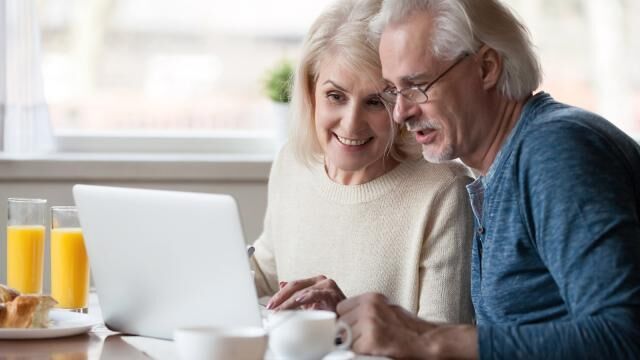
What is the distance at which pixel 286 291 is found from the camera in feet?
5.89

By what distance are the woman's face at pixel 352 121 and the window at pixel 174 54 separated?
54.9 inches

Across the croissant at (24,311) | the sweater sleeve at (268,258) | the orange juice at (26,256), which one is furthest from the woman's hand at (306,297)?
the sweater sleeve at (268,258)

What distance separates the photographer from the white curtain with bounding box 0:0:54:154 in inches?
127

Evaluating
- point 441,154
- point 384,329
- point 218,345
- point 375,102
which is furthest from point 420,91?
point 218,345

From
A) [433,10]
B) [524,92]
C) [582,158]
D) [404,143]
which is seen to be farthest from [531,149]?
[404,143]

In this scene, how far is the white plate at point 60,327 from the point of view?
1646 mm

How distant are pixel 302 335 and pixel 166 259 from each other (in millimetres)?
308

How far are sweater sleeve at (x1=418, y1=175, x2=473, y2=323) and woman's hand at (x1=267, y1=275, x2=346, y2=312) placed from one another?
10.3 inches

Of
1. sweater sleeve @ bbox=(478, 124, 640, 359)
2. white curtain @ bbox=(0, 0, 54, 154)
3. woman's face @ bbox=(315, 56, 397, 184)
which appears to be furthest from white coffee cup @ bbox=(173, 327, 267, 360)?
white curtain @ bbox=(0, 0, 54, 154)

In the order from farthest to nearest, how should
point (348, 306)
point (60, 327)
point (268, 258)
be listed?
1. point (268, 258)
2. point (60, 327)
3. point (348, 306)

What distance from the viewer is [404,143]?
2166 mm

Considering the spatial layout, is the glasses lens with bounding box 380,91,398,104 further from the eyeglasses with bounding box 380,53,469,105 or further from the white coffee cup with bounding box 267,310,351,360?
the white coffee cup with bounding box 267,310,351,360

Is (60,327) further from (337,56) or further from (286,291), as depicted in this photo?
(337,56)

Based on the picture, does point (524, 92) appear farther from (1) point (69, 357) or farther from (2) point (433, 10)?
(1) point (69, 357)
